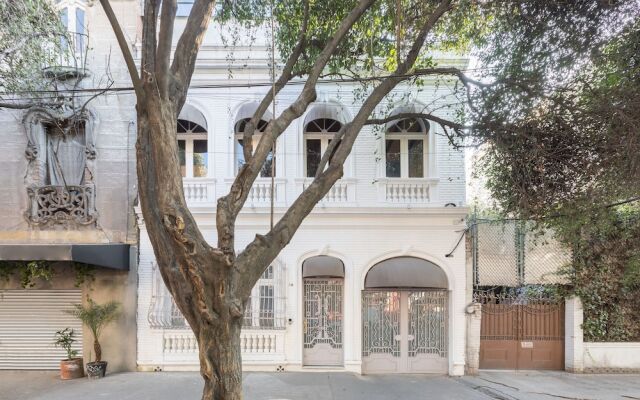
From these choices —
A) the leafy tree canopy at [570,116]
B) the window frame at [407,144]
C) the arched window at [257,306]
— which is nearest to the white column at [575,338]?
the leafy tree canopy at [570,116]

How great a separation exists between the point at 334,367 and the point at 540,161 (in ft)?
20.0

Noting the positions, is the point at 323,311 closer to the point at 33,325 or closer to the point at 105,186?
the point at 105,186

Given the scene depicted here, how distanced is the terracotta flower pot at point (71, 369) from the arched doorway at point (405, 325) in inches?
255

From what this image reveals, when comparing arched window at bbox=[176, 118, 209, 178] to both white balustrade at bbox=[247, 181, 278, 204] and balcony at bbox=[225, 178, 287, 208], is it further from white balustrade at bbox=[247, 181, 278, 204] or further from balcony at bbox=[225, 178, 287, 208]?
white balustrade at bbox=[247, 181, 278, 204]

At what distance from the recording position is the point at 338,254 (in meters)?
8.36

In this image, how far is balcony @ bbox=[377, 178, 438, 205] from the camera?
333 inches

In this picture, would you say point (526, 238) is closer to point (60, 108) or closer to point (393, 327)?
point (393, 327)

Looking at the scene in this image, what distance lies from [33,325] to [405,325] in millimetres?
9050

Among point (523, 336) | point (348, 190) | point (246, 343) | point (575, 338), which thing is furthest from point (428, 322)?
point (246, 343)

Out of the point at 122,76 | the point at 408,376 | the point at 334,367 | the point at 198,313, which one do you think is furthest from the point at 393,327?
the point at 122,76

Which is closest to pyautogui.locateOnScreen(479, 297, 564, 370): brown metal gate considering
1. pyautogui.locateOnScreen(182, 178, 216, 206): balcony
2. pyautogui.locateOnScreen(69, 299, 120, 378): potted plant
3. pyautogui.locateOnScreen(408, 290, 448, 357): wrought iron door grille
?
pyautogui.locateOnScreen(408, 290, 448, 357): wrought iron door grille

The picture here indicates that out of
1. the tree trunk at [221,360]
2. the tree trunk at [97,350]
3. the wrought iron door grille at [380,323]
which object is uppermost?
the tree trunk at [221,360]

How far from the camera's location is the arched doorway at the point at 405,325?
8.27 meters

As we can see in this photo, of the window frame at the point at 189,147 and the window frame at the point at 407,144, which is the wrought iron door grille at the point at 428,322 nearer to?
the window frame at the point at 407,144
